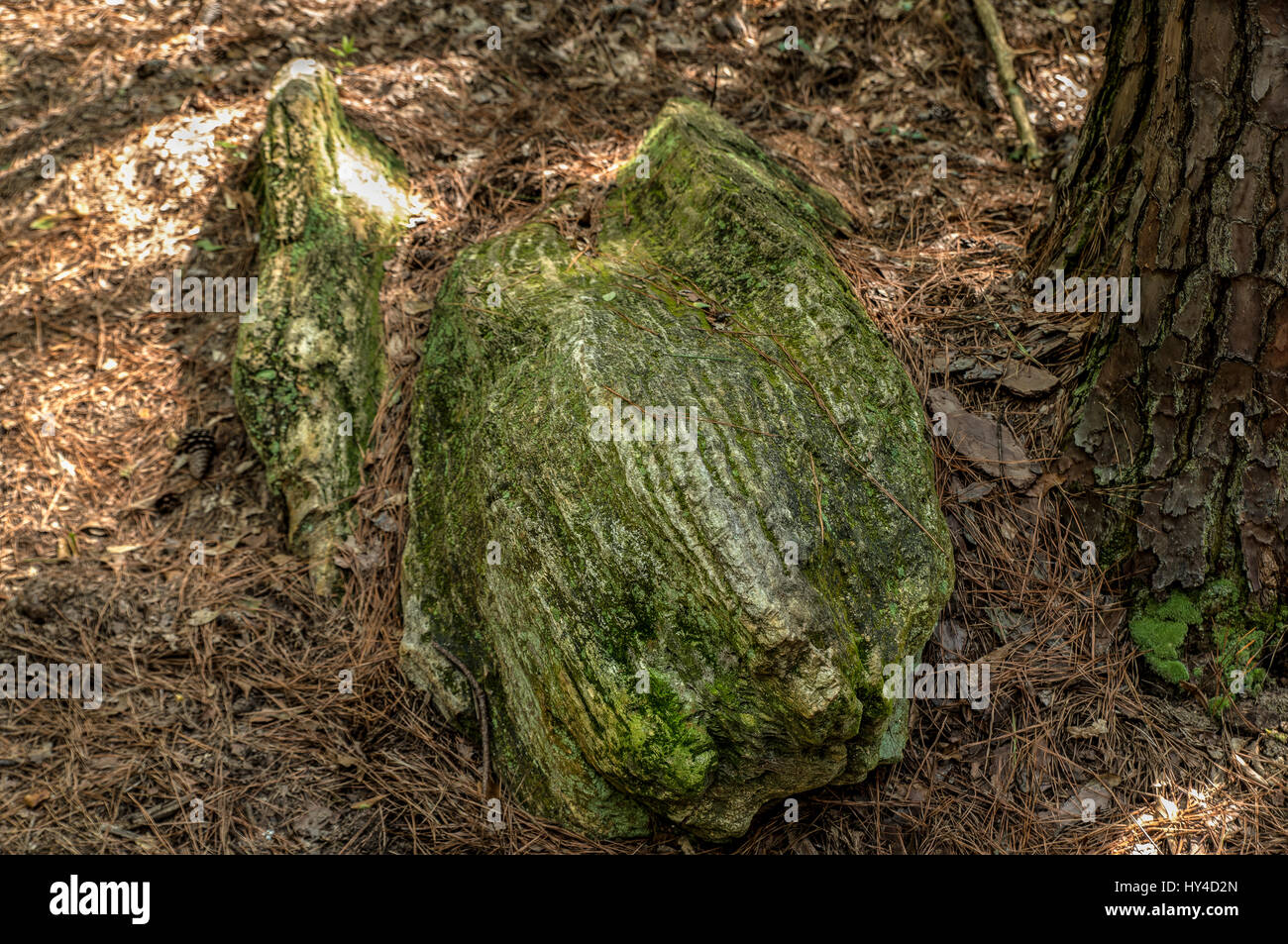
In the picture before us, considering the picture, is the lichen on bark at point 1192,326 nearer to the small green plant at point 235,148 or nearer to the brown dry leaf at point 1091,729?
the brown dry leaf at point 1091,729

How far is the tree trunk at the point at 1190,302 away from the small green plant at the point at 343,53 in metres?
4.09

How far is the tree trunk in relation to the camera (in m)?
2.55

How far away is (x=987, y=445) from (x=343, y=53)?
4.37m

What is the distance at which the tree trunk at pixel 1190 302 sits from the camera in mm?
2549

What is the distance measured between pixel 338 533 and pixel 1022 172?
3.81 meters

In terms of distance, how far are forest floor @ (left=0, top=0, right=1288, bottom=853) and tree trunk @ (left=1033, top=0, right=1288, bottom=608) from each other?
0.74ft

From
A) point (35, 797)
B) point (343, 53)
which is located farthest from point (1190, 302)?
point (343, 53)

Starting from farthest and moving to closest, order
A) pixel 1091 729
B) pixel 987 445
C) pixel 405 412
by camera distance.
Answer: pixel 405 412
pixel 987 445
pixel 1091 729

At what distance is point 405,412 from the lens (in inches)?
143

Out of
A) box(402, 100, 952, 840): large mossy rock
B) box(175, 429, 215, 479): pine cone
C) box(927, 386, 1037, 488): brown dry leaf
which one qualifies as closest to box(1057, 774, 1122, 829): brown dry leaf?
box(402, 100, 952, 840): large mossy rock

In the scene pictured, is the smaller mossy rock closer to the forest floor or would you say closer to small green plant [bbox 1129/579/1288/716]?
the forest floor

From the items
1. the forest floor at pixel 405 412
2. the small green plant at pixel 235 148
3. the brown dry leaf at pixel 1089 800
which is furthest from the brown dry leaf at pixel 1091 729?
the small green plant at pixel 235 148

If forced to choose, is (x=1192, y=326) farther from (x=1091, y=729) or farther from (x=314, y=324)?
(x=314, y=324)

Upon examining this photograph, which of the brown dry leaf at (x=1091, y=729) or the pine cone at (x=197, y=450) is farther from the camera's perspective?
the pine cone at (x=197, y=450)
